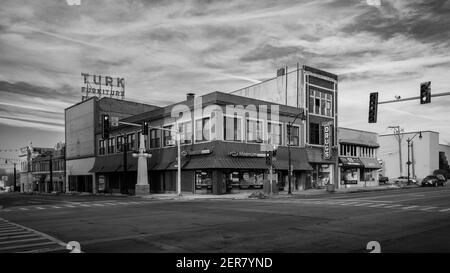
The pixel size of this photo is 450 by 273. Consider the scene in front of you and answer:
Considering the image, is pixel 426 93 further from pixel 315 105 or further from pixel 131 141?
pixel 131 141

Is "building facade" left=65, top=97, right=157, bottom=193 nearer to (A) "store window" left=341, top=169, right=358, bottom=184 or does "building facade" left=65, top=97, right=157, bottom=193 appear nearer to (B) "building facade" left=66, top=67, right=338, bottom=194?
(B) "building facade" left=66, top=67, right=338, bottom=194

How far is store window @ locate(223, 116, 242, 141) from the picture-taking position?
39.6 m

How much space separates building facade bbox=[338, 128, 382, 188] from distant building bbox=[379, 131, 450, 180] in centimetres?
2736

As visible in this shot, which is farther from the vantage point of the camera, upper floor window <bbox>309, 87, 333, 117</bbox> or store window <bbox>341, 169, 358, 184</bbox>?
store window <bbox>341, 169, 358, 184</bbox>

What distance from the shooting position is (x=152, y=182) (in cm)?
4853

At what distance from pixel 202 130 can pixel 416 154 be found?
69528 millimetres

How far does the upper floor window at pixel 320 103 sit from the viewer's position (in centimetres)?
4950

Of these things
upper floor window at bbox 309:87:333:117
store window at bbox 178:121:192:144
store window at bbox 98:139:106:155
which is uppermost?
upper floor window at bbox 309:87:333:117

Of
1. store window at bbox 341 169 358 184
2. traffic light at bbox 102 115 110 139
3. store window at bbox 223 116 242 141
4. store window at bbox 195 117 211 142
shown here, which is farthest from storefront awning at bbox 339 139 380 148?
traffic light at bbox 102 115 110 139

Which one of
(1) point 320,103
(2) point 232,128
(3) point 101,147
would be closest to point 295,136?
(1) point 320,103

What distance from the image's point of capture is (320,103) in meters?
50.6

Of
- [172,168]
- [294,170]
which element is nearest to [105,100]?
[172,168]
